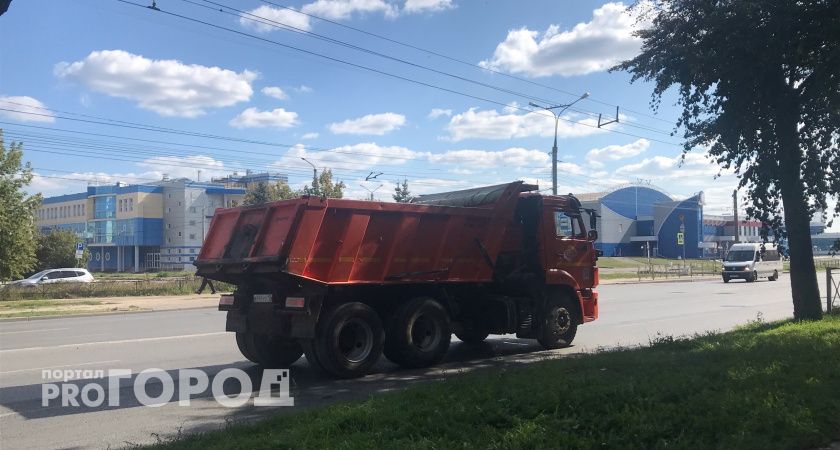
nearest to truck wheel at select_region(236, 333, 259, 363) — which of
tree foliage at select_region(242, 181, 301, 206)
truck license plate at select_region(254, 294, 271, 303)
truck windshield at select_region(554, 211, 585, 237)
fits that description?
truck license plate at select_region(254, 294, 271, 303)

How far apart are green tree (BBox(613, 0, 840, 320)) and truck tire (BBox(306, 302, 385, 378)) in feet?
23.2

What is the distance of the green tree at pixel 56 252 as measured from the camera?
165 feet

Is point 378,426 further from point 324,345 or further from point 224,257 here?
point 224,257

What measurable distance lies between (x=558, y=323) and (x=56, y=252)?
1891 inches

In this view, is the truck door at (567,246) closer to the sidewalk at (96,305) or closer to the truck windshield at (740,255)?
the sidewalk at (96,305)

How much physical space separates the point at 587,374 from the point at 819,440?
2.47m

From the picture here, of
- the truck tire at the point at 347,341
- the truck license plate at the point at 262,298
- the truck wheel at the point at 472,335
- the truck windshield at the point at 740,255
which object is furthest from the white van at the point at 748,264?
the truck license plate at the point at 262,298

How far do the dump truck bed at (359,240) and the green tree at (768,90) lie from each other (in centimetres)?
410

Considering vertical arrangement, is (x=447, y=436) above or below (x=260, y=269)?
below

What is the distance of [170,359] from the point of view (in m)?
11.3

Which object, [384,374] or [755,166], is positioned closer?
[384,374]

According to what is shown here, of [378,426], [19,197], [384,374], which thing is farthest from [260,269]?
[19,197]

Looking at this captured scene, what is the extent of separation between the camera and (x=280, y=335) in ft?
31.3

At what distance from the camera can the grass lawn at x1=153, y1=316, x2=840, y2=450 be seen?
5.28 meters
